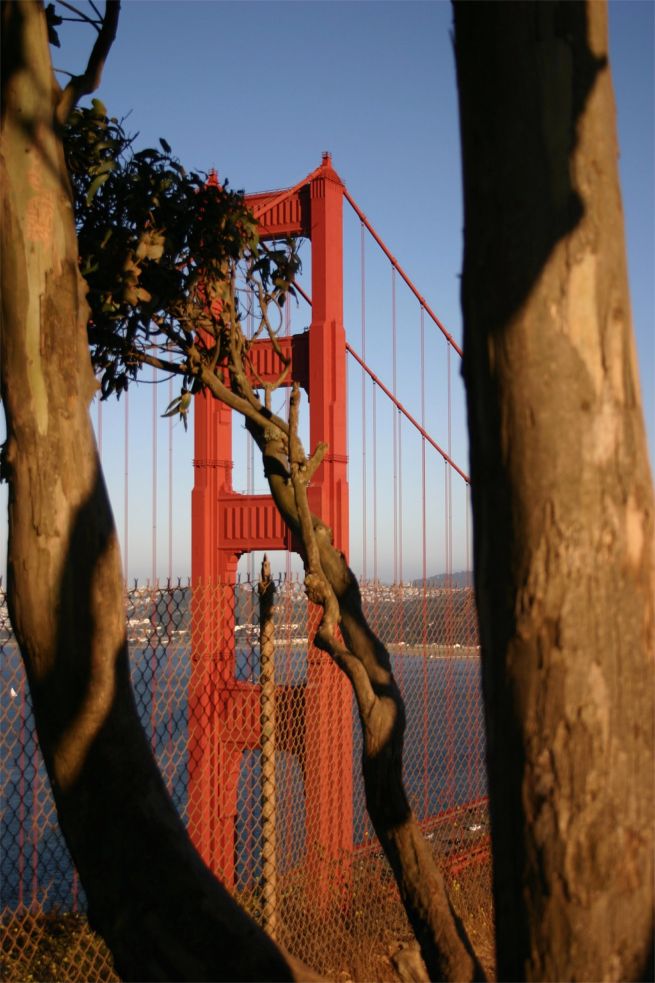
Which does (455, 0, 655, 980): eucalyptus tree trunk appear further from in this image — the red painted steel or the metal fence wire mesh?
the red painted steel

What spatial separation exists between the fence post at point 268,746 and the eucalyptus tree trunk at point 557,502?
6.94 ft

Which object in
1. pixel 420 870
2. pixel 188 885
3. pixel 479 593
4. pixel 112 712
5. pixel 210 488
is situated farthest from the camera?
pixel 210 488

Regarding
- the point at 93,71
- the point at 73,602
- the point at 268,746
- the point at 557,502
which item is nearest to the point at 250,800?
the point at 268,746

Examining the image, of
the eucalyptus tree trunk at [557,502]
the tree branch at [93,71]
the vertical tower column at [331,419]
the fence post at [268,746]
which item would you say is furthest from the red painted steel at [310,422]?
the eucalyptus tree trunk at [557,502]

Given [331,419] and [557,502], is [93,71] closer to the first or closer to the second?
[557,502]

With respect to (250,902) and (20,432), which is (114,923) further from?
(250,902)

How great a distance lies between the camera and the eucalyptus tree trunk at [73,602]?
1.68m

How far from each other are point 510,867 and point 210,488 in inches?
253

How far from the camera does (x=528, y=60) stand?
4.66 ft

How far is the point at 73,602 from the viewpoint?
1.84 m

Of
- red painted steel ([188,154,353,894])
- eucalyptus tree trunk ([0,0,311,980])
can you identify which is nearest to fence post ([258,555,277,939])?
eucalyptus tree trunk ([0,0,311,980])

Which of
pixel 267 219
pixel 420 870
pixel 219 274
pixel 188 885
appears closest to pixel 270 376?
pixel 267 219

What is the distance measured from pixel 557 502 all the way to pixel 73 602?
0.90 metres

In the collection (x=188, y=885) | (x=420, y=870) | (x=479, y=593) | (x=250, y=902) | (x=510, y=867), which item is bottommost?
(x=250, y=902)
